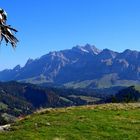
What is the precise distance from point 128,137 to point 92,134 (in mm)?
2946

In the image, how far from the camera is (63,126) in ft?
126

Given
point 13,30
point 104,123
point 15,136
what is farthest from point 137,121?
point 13,30

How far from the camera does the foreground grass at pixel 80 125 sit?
34750mm

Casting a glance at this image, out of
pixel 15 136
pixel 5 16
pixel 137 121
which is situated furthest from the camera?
pixel 137 121

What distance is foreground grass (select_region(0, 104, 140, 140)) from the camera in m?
34.8

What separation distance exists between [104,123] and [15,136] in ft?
30.1

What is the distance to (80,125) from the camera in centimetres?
3859

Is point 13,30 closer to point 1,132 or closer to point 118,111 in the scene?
point 1,132

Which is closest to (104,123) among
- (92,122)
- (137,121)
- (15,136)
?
(92,122)

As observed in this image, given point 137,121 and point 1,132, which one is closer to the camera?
point 1,132

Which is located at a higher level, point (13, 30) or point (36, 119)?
point (13, 30)

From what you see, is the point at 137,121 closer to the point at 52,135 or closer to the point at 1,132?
the point at 52,135

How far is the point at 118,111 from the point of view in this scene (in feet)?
158

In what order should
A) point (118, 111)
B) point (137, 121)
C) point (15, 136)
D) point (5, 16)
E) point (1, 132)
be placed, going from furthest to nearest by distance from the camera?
1. point (118, 111)
2. point (137, 121)
3. point (1, 132)
4. point (15, 136)
5. point (5, 16)
